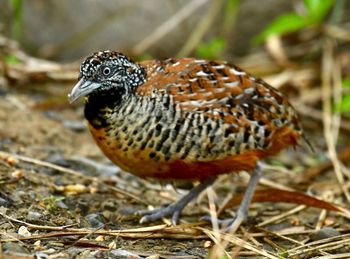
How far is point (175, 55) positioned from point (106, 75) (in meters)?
4.00

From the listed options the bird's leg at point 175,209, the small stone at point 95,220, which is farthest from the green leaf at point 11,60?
the small stone at point 95,220

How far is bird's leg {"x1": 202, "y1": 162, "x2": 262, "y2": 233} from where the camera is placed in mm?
5166

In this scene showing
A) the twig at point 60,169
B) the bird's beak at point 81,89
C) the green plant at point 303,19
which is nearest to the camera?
the bird's beak at point 81,89

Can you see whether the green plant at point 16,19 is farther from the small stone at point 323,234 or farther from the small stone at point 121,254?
the small stone at point 323,234

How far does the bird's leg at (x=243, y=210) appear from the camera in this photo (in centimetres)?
517

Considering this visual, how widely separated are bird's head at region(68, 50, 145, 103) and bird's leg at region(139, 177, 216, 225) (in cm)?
94

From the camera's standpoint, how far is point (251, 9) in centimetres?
879

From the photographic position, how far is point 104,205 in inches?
207

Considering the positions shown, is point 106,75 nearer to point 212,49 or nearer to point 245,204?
point 245,204

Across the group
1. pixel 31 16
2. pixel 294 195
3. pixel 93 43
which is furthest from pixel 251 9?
pixel 294 195

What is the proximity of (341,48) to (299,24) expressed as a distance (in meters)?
1.62

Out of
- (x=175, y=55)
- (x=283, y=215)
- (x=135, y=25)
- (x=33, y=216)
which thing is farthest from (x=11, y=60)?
Result: (x=283, y=215)

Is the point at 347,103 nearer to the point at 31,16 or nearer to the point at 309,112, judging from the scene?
the point at 309,112

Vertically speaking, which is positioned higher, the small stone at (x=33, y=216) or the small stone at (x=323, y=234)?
the small stone at (x=323, y=234)
